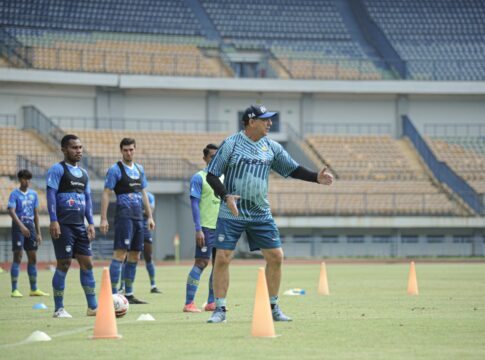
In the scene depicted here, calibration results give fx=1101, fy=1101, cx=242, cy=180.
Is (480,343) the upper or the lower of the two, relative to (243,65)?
lower

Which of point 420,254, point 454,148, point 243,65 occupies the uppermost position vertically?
point 243,65

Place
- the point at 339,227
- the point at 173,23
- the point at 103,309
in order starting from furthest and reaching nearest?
the point at 173,23 → the point at 339,227 → the point at 103,309

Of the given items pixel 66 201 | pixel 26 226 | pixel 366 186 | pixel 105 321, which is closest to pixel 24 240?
pixel 26 226

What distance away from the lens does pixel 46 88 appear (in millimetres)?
49938

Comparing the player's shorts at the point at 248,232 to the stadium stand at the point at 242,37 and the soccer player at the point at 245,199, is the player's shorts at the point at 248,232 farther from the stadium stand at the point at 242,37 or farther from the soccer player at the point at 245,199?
the stadium stand at the point at 242,37

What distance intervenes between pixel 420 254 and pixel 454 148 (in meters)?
8.28

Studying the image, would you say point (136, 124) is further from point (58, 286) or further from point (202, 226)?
point (58, 286)

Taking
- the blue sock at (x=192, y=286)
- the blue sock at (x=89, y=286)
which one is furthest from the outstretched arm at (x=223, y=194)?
the blue sock at (x=192, y=286)

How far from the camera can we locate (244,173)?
12.1 metres

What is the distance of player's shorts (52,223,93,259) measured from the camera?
13602 millimetres

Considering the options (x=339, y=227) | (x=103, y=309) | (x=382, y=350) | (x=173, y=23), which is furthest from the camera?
(x=173, y=23)

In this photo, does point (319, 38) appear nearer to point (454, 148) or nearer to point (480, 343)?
point (454, 148)

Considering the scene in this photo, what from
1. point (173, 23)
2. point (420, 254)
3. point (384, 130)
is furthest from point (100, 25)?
point (420, 254)

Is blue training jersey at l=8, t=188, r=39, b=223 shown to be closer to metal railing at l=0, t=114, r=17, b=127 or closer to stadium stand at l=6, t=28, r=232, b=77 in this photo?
metal railing at l=0, t=114, r=17, b=127
